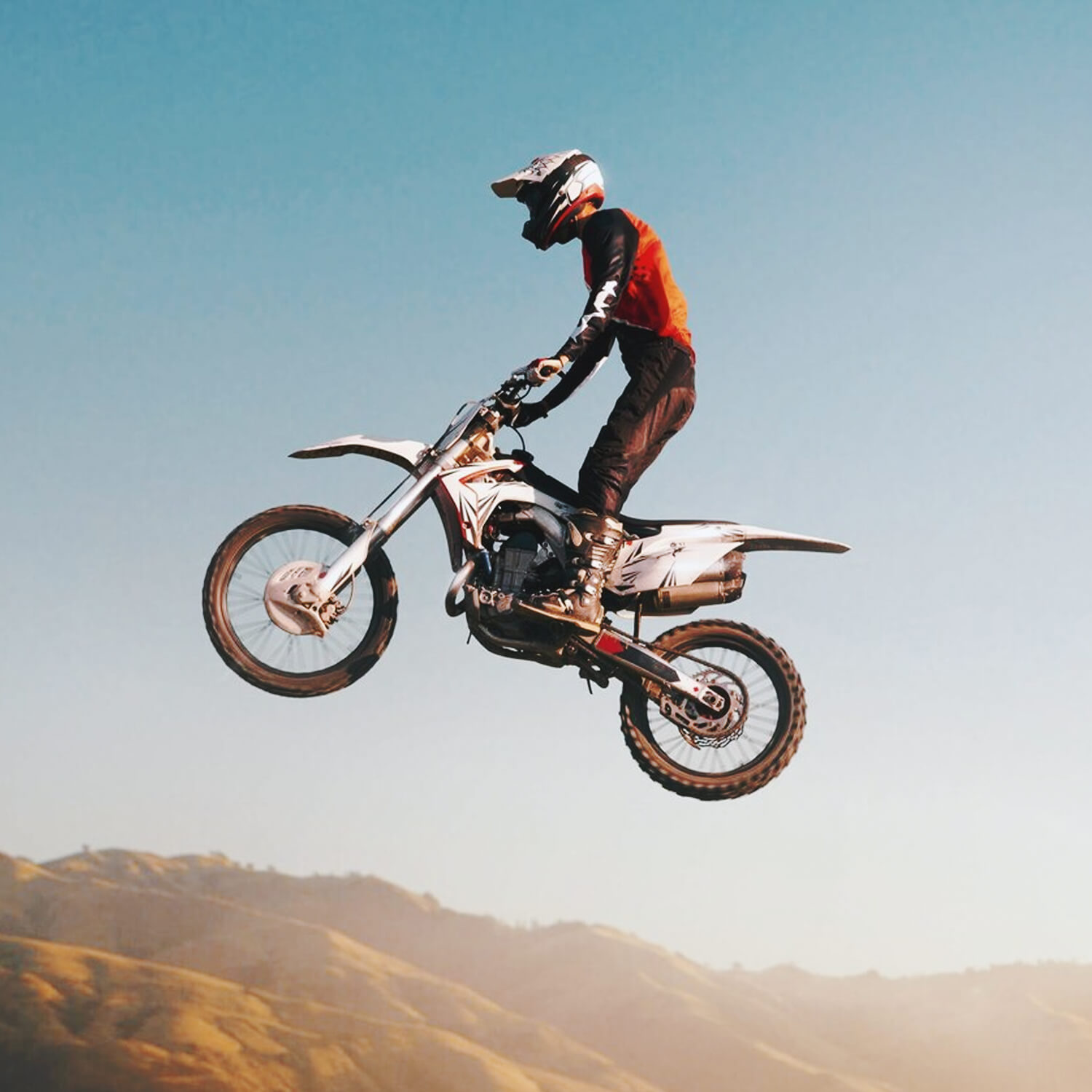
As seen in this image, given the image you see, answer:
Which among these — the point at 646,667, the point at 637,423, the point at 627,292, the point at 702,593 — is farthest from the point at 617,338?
the point at 646,667

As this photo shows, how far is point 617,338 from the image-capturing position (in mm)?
13711

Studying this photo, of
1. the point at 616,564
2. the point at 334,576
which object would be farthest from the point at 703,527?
the point at 334,576

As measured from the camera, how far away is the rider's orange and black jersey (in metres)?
12.9

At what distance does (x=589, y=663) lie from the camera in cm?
1331

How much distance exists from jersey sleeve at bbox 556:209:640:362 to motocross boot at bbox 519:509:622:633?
1404 mm

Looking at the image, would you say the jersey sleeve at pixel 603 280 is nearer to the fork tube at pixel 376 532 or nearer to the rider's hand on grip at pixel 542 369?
the rider's hand on grip at pixel 542 369

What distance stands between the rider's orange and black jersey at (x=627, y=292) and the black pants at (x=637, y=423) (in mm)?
113

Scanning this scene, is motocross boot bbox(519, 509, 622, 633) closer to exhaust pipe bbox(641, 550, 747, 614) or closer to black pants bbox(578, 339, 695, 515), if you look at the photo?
black pants bbox(578, 339, 695, 515)

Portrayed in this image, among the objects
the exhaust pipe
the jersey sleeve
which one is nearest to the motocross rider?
the jersey sleeve

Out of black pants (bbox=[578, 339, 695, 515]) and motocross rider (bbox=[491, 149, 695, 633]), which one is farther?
black pants (bbox=[578, 339, 695, 515])

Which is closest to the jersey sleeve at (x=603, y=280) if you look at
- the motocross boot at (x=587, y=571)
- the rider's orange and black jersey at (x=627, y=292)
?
the rider's orange and black jersey at (x=627, y=292)

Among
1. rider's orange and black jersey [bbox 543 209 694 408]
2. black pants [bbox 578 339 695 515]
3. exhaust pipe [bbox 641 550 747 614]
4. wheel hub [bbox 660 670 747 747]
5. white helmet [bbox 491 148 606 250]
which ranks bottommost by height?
wheel hub [bbox 660 670 747 747]

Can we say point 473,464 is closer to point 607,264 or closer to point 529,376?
point 529,376

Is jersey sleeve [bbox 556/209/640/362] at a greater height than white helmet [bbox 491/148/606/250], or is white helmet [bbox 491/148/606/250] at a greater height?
white helmet [bbox 491/148/606/250]
